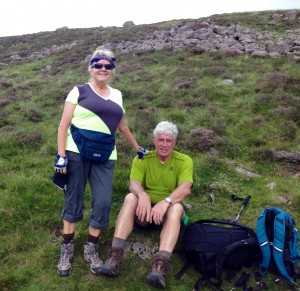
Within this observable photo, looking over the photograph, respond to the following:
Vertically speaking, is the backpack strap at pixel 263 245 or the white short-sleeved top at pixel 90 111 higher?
the white short-sleeved top at pixel 90 111

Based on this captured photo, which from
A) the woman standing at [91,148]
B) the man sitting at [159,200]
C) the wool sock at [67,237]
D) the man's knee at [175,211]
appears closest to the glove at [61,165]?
the woman standing at [91,148]

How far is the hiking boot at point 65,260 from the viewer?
4727 millimetres

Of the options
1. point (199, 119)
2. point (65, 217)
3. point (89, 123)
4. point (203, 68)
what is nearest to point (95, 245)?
point (65, 217)

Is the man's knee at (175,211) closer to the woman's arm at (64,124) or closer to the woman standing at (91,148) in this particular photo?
the woman standing at (91,148)

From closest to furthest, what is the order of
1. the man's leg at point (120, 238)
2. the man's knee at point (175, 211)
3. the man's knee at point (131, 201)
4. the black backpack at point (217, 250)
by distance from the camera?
the man's leg at point (120, 238) < the black backpack at point (217, 250) < the man's knee at point (175, 211) < the man's knee at point (131, 201)

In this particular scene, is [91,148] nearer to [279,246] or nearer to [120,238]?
[120,238]

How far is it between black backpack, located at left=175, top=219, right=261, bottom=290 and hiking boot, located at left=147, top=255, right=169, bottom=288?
35 centimetres

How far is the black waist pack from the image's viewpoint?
4523 mm

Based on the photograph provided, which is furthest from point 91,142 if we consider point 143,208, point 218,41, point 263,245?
point 218,41

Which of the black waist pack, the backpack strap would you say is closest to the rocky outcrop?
the backpack strap

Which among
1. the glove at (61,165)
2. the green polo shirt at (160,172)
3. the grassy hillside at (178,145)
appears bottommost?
the grassy hillside at (178,145)

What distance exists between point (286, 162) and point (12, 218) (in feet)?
21.3

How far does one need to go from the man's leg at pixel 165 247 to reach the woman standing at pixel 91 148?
0.81 m

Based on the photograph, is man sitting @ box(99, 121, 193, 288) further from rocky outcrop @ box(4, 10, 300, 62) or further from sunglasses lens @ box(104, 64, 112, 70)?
rocky outcrop @ box(4, 10, 300, 62)
